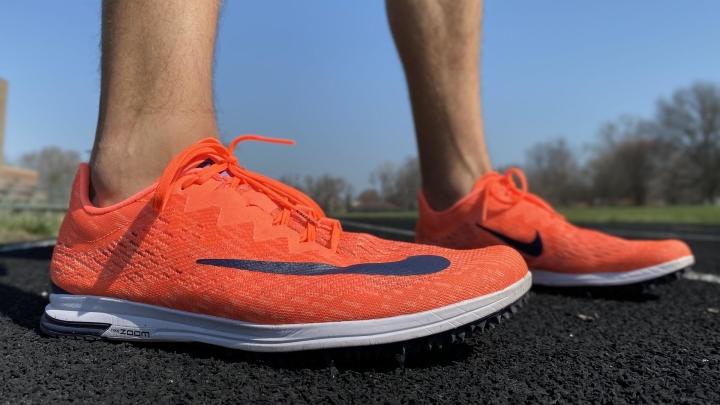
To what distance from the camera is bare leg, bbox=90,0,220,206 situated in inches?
44.5

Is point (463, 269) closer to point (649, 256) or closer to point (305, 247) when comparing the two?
point (305, 247)

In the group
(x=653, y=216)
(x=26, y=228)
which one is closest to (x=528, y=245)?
(x=26, y=228)

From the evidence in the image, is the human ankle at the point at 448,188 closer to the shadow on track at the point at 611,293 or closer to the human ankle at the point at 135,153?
the shadow on track at the point at 611,293

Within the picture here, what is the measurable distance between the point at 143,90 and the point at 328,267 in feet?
1.76

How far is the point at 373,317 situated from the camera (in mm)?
953

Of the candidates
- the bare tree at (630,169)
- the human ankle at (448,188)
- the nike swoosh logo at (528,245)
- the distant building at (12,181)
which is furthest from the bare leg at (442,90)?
the bare tree at (630,169)

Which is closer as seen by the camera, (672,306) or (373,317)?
(373,317)

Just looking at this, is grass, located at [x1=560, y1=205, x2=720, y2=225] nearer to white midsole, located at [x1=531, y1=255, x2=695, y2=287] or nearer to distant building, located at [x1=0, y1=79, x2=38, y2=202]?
white midsole, located at [x1=531, y1=255, x2=695, y2=287]

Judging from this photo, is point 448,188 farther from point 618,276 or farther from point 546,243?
point 618,276

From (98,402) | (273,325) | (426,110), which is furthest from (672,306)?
(98,402)

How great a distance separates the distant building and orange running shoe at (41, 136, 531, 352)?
259 inches

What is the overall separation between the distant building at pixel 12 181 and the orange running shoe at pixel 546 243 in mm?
6573

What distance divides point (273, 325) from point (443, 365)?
0.32 meters

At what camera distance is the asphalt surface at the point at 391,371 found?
86cm
